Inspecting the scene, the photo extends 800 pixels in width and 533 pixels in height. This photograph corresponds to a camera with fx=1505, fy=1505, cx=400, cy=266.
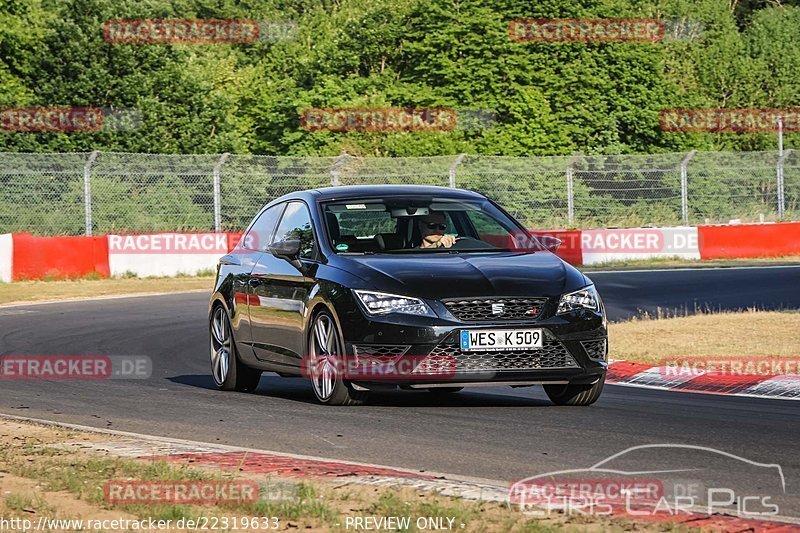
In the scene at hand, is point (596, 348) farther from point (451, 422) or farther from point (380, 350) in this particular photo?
point (380, 350)

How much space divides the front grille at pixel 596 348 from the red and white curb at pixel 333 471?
8.89 feet

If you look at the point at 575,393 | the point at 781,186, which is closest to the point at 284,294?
the point at 575,393

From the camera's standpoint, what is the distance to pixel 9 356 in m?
15.9

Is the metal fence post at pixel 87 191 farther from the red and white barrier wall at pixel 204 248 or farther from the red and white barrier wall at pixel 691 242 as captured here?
the red and white barrier wall at pixel 691 242

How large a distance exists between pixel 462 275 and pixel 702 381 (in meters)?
3.58

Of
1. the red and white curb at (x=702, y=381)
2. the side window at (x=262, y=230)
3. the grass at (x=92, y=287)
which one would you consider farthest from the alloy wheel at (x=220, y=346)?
the grass at (x=92, y=287)

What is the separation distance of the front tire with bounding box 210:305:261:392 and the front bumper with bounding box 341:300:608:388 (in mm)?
2458

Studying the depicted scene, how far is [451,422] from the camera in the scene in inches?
382

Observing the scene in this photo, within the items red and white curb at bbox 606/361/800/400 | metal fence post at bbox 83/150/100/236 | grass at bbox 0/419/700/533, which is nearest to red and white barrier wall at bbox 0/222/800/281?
metal fence post at bbox 83/150/100/236

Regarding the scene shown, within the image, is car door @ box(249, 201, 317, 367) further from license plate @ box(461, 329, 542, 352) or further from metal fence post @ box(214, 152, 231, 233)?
metal fence post @ box(214, 152, 231, 233)

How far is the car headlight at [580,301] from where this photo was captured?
1009 cm

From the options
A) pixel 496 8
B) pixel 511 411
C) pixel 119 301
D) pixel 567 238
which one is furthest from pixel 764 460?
pixel 496 8

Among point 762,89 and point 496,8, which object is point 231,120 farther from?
point 762,89

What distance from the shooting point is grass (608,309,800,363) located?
14.5m
